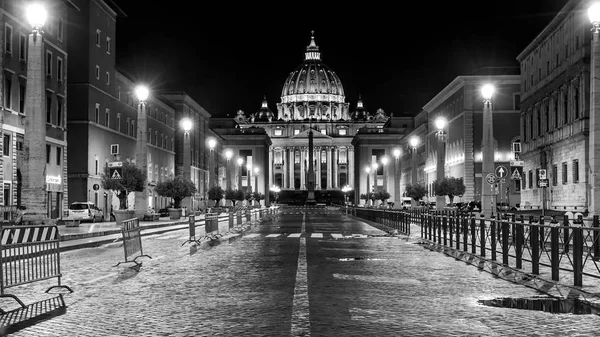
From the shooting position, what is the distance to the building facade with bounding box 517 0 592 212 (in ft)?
166

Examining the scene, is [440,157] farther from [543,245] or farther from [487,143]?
[543,245]

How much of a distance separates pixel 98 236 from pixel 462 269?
65.3 feet

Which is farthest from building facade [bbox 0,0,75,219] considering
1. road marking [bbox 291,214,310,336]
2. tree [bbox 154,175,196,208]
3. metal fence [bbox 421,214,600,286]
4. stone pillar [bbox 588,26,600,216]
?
stone pillar [bbox 588,26,600,216]

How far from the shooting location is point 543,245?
15.9 m

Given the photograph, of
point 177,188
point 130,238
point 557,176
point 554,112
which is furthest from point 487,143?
point 177,188

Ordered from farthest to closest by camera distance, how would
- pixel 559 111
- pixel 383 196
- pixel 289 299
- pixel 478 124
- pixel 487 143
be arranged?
pixel 383 196, pixel 478 124, pixel 559 111, pixel 487 143, pixel 289 299

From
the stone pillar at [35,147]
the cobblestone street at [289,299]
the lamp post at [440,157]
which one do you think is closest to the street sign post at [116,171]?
the stone pillar at [35,147]

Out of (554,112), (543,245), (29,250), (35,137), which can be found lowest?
(543,245)

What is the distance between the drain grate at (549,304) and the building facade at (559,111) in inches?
1464

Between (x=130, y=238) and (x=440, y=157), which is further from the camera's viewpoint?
(x=440, y=157)

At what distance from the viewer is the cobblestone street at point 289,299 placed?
31.2 ft

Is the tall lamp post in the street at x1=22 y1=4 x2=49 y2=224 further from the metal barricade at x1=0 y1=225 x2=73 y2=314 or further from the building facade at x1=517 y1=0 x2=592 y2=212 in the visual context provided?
the building facade at x1=517 y1=0 x2=592 y2=212

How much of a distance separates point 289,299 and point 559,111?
4801 cm

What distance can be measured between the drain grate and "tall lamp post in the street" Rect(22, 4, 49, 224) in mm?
19083
